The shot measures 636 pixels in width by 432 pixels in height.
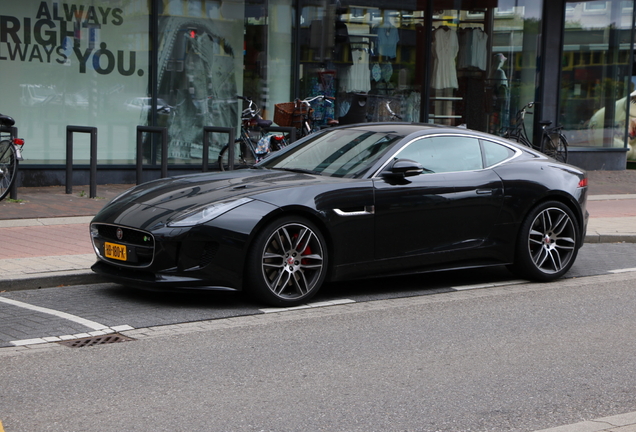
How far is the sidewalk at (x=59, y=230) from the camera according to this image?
767 cm

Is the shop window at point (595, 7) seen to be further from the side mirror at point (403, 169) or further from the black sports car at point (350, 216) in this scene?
the side mirror at point (403, 169)

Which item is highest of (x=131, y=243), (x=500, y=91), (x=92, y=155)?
(x=500, y=91)

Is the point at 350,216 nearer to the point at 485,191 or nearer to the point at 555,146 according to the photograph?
the point at 485,191

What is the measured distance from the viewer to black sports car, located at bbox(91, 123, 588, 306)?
6727 millimetres

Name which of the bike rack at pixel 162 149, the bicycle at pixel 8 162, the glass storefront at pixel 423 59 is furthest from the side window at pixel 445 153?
the glass storefront at pixel 423 59

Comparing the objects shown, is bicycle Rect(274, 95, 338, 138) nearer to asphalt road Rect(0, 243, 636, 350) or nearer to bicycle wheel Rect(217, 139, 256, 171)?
bicycle wheel Rect(217, 139, 256, 171)

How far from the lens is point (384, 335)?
6230mm

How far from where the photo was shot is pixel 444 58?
733 inches

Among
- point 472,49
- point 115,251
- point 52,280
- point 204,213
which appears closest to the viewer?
point 204,213

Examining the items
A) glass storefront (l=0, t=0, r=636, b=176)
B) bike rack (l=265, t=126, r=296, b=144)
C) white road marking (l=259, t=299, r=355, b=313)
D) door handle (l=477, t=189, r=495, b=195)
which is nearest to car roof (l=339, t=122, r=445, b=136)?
door handle (l=477, t=189, r=495, b=195)

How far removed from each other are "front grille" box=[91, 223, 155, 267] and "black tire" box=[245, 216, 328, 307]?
0.75 metres

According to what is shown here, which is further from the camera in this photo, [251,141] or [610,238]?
[251,141]

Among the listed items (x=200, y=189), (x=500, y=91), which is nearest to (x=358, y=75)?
(x=500, y=91)

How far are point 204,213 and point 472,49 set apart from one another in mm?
13474
